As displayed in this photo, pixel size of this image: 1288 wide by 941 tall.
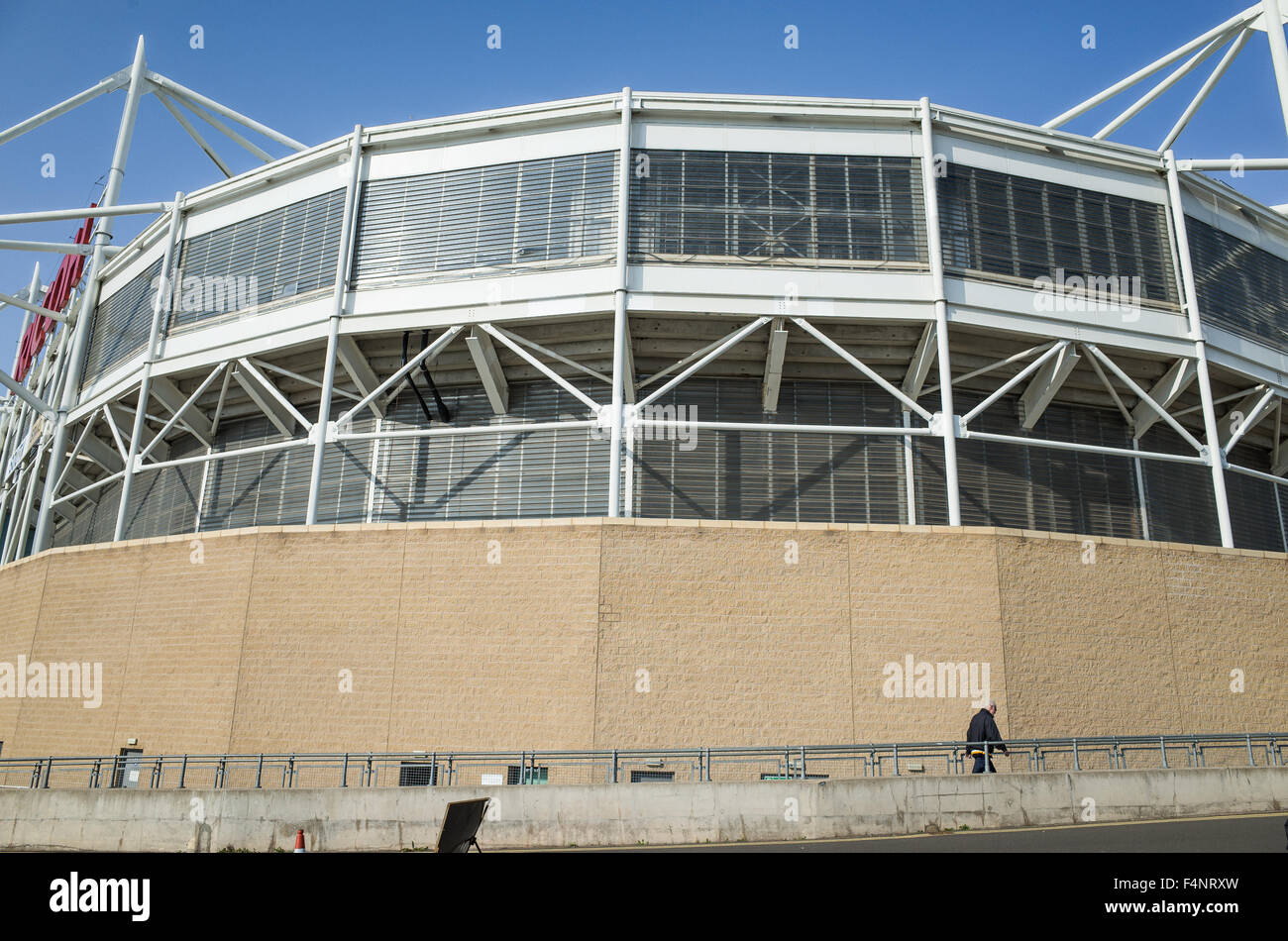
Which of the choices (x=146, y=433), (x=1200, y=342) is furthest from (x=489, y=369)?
(x=1200, y=342)

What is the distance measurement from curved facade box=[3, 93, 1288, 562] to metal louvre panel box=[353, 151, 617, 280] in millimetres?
73

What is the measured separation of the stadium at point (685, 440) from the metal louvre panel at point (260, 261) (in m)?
0.14

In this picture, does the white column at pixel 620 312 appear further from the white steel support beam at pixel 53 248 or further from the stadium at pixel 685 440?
the white steel support beam at pixel 53 248

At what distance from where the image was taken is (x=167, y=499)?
26531mm

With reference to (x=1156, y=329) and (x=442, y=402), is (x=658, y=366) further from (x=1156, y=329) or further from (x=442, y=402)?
(x=1156, y=329)

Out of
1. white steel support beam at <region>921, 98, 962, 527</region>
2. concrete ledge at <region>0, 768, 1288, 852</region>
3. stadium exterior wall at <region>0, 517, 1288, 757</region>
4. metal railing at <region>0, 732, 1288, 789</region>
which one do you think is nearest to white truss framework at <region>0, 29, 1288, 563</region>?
white steel support beam at <region>921, 98, 962, 527</region>

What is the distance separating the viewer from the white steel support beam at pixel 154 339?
909 inches

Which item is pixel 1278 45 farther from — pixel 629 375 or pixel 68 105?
pixel 68 105

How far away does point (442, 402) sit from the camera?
23.6 m

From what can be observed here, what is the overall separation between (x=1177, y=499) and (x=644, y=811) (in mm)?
17767

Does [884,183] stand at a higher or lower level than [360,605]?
higher

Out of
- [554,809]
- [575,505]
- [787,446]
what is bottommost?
[554,809]

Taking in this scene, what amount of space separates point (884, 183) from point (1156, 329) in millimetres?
6983

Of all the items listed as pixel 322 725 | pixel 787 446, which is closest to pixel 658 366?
pixel 787 446
